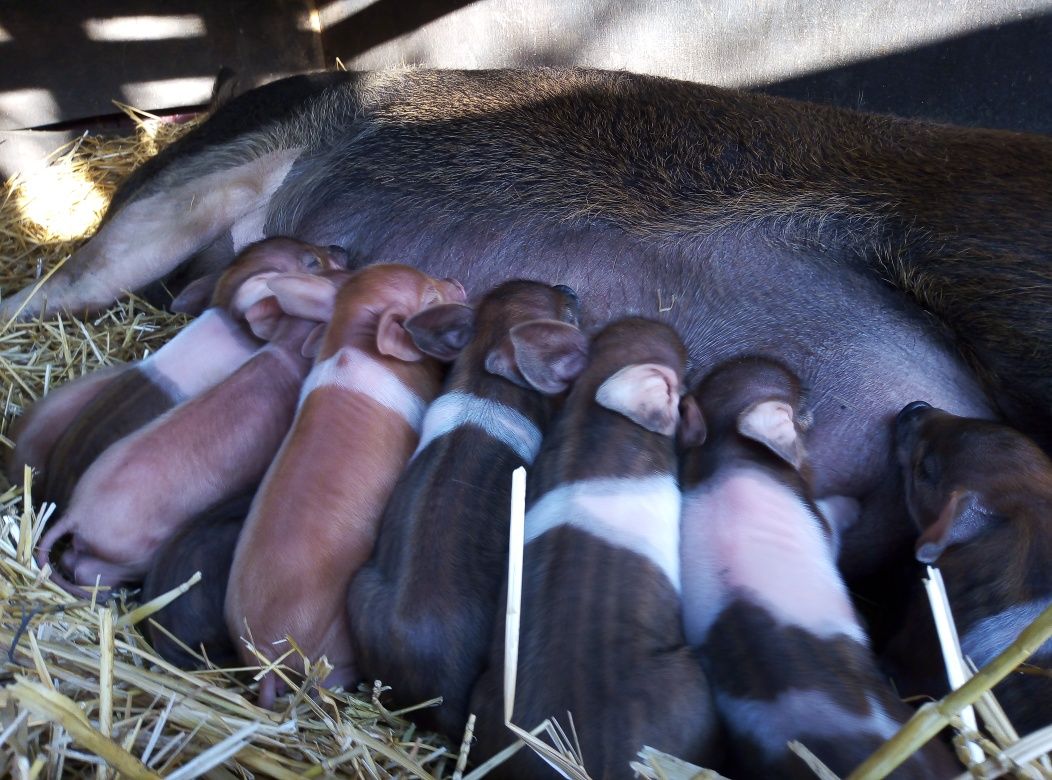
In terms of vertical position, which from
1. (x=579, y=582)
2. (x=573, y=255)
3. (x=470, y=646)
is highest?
(x=573, y=255)

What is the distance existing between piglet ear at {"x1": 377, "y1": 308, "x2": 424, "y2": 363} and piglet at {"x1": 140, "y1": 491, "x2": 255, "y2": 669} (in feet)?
1.50

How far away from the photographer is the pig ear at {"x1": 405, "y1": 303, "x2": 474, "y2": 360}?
1856mm

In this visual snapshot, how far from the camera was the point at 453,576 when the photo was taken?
4.76 ft

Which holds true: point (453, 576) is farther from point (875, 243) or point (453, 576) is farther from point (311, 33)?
point (311, 33)

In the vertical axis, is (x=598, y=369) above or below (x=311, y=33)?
below

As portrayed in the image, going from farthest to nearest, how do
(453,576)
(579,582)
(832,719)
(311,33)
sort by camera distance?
1. (311,33)
2. (453,576)
3. (579,582)
4. (832,719)

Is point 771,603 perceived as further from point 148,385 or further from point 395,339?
point 148,385

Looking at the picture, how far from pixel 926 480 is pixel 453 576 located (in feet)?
3.00

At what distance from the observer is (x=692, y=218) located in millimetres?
2162

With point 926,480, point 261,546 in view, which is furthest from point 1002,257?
point 261,546

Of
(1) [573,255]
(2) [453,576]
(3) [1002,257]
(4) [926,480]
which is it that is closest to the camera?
(2) [453,576]

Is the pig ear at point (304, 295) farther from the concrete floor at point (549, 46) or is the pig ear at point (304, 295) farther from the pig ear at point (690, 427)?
the concrete floor at point (549, 46)

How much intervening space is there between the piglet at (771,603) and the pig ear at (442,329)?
0.51m

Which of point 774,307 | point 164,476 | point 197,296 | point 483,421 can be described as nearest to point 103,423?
point 164,476
